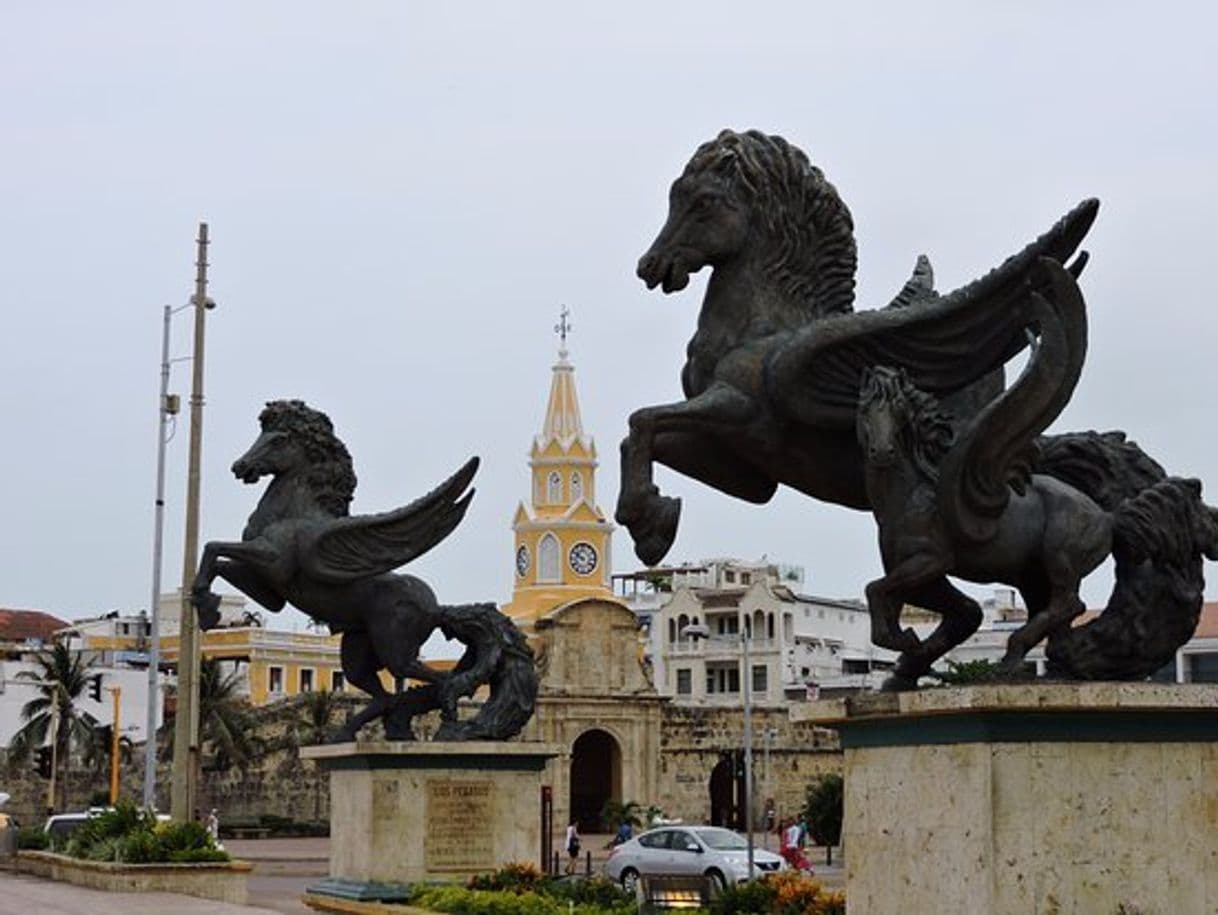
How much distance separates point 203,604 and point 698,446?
329 inches

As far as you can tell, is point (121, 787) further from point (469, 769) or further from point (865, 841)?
point (865, 841)

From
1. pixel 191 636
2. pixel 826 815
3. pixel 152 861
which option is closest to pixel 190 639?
pixel 191 636

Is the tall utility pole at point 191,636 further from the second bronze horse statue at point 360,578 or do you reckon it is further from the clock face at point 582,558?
the clock face at point 582,558

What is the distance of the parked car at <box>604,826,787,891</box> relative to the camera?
93.0 feet

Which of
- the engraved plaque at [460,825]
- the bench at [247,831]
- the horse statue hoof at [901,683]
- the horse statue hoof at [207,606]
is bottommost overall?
the bench at [247,831]

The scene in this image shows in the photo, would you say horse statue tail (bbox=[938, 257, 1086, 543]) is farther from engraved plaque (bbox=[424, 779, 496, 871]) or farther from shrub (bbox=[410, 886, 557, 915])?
engraved plaque (bbox=[424, 779, 496, 871])

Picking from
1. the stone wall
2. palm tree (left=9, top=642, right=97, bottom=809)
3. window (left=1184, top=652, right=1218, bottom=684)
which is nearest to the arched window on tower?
the stone wall

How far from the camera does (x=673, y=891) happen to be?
1437cm

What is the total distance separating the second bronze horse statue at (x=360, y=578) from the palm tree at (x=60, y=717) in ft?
126

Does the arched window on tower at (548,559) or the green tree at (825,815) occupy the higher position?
the arched window on tower at (548,559)

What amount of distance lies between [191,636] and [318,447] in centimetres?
1006

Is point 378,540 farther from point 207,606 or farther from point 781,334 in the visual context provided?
point 781,334

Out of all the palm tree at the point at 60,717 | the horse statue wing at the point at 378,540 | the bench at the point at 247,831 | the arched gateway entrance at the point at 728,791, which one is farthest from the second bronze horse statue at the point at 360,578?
the arched gateway entrance at the point at 728,791

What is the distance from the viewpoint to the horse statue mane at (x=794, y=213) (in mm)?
9250
